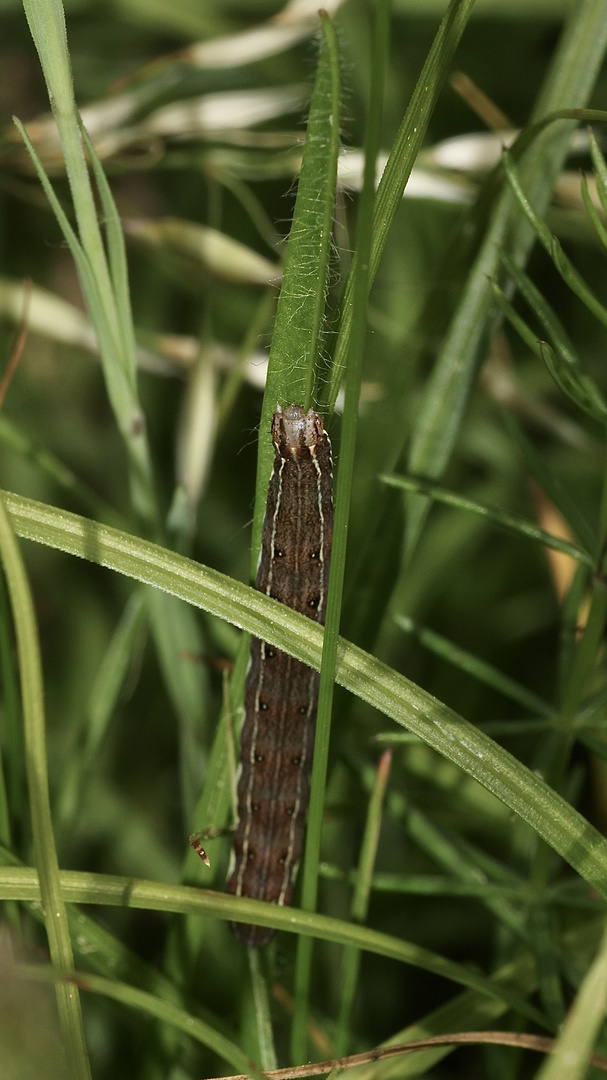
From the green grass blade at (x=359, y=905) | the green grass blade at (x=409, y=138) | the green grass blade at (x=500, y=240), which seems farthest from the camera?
the green grass blade at (x=500, y=240)

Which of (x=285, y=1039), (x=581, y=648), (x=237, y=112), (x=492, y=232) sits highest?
(x=237, y=112)

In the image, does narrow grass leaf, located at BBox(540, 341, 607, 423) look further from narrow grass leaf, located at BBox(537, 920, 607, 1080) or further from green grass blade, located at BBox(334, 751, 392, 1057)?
narrow grass leaf, located at BBox(537, 920, 607, 1080)

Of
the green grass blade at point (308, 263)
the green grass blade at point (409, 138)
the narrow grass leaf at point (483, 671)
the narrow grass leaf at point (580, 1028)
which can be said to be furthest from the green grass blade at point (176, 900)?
the green grass blade at point (409, 138)

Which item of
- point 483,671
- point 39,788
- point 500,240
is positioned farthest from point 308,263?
point 483,671

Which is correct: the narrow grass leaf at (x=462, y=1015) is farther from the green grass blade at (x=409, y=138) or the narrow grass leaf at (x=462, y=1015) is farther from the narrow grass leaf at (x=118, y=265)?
the narrow grass leaf at (x=118, y=265)

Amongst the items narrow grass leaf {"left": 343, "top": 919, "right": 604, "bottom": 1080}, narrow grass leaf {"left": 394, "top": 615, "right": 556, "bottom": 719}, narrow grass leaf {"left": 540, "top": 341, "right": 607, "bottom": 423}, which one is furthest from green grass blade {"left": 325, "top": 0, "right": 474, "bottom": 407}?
narrow grass leaf {"left": 343, "top": 919, "right": 604, "bottom": 1080}

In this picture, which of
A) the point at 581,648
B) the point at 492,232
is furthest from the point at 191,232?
the point at 581,648

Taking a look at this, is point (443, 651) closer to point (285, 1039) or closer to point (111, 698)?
point (111, 698)
